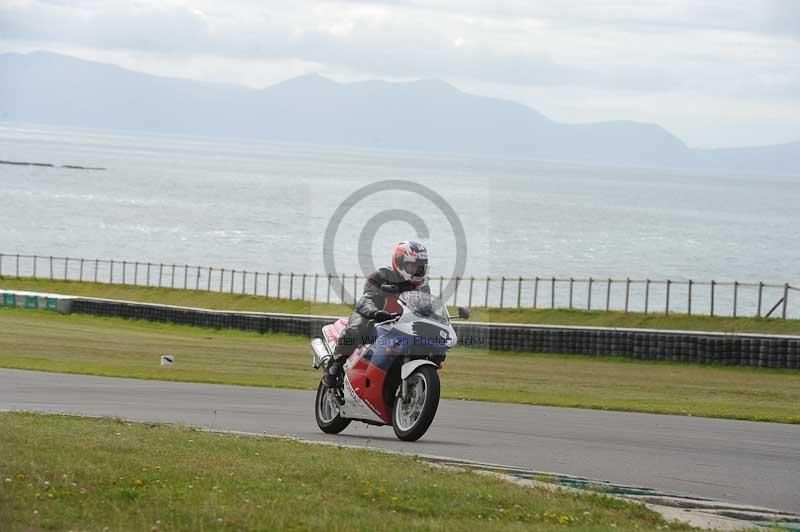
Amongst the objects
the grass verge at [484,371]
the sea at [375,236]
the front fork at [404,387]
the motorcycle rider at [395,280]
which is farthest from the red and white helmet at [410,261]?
the sea at [375,236]

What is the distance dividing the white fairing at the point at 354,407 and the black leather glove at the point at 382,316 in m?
1.02

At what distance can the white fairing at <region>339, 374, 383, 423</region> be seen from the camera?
1376 cm

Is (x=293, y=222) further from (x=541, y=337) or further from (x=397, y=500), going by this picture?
(x=397, y=500)

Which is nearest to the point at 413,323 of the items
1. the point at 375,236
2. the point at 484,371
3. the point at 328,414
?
the point at 328,414

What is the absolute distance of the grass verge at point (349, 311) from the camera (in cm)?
4216

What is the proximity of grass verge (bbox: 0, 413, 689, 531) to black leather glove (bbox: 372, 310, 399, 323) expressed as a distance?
2.05 metres

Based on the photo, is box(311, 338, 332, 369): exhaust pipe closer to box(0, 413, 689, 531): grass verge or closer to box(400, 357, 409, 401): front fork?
box(400, 357, 409, 401): front fork

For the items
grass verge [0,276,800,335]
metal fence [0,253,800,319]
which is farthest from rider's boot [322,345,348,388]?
metal fence [0,253,800,319]

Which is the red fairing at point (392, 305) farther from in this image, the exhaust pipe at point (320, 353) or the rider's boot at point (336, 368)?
the exhaust pipe at point (320, 353)

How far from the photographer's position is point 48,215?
144 metres

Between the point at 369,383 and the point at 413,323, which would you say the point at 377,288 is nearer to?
the point at 413,323

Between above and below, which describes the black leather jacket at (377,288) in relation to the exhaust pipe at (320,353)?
above

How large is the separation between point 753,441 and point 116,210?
14826cm

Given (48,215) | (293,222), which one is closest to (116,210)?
(48,215)
